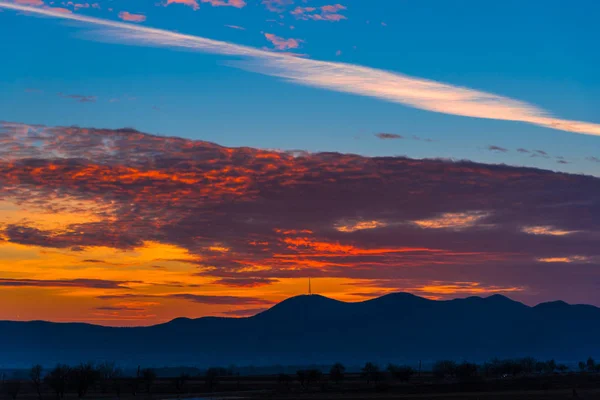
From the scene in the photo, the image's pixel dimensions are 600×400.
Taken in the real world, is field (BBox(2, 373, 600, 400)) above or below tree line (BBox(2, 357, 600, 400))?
below

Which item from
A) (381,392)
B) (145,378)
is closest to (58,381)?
(145,378)

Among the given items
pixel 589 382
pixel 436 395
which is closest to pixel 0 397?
pixel 436 395

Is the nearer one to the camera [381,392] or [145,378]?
[381,392]

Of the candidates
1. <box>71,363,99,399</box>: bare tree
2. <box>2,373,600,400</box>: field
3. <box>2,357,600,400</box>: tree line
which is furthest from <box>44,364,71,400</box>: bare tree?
<box>2,373,600,400</box>: field

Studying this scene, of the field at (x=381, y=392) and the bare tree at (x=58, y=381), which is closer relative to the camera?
the field at (x=381, y=392)

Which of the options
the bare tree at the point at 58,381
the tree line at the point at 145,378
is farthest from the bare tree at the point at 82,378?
the bare tree at the point at 58,381

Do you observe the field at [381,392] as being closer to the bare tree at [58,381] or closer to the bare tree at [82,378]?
the bare tree at [82,378]

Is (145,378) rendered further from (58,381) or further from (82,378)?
(58,381)

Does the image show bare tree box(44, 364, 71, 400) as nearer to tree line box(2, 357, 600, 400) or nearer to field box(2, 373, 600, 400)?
tree line box(2, 357, 600, 400)

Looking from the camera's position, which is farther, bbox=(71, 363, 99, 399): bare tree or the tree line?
the tree line

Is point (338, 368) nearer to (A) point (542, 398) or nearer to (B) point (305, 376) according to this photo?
(B) point (305, 376)

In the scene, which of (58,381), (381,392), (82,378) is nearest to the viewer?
(58,381)

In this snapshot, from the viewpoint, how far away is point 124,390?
133 m

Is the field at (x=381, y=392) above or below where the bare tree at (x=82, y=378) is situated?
below
